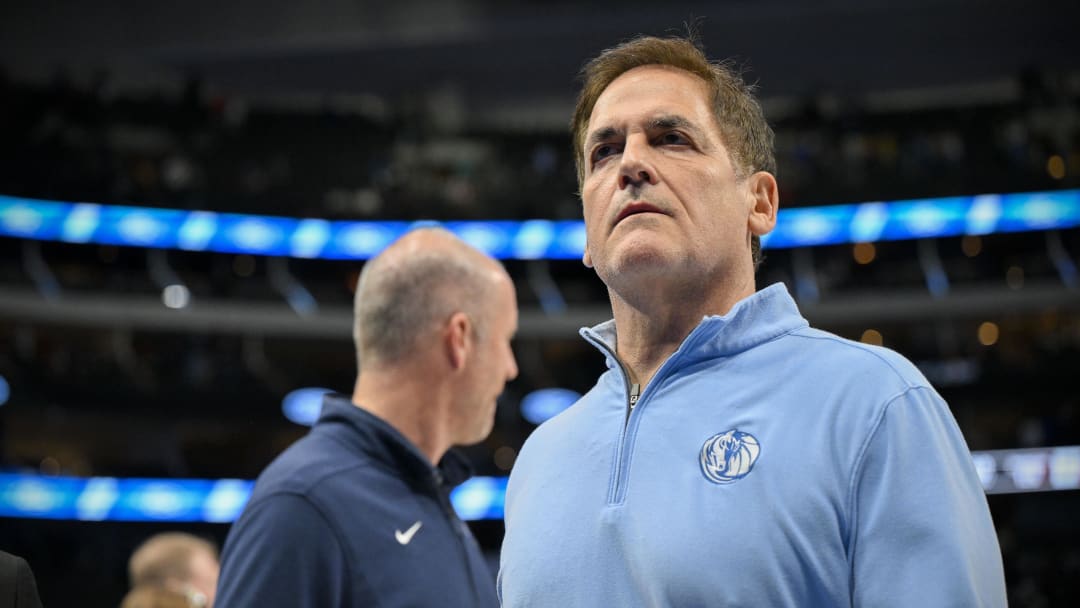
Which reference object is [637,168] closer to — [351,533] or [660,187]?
[660,187]

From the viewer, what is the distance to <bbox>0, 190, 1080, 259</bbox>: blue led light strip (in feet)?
59.5

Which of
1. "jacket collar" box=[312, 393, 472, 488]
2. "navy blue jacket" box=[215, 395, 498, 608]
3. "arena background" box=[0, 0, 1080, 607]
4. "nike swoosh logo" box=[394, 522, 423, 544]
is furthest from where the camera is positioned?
"arena background" box=[0, 0, 1080, 607]

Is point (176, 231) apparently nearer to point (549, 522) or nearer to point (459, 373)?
point (459, 373)

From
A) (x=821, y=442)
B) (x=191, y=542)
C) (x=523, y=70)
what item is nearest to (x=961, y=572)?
(x=821, y=442)

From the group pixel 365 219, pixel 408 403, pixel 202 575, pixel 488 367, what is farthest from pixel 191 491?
pixel 408 403

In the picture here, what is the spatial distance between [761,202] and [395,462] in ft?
3.52

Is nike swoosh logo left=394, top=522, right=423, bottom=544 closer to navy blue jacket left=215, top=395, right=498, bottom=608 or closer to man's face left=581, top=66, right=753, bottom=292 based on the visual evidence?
navy blue jacket left=215, top=395, right=498, bottom=608

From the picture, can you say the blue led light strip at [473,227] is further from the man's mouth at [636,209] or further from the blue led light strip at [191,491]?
the man's mouth at [636,209]

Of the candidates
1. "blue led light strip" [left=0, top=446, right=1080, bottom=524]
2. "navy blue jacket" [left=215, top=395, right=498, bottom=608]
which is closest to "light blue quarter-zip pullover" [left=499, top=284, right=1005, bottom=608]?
"navy blue jacket" [left=215, top=395, right=498, bottom=608]

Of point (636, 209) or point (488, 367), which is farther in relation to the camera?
point (488, 367)

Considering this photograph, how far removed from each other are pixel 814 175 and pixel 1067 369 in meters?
5.13

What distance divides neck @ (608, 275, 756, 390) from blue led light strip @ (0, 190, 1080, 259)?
16860 millimetres

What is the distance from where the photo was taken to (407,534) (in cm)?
246

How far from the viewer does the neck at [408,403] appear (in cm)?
281
